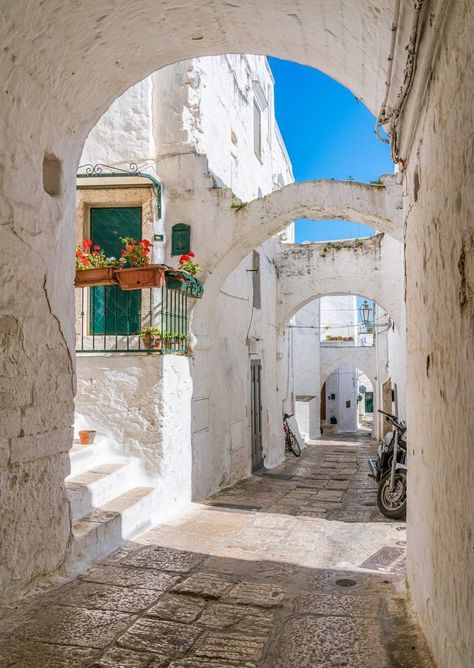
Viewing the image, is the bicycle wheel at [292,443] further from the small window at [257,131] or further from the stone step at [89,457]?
the stone step at [89,457]

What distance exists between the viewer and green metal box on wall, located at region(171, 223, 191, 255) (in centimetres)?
794

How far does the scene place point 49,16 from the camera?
309cm

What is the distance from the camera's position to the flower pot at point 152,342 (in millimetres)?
6773

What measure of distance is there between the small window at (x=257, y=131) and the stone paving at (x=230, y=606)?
347 inches

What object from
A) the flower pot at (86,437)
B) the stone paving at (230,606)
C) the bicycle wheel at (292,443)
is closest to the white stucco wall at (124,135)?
the flower pot at (86,437)

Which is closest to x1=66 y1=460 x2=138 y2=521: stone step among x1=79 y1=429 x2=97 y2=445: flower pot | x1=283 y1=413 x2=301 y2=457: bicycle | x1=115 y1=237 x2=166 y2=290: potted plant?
x1=79 y1=429 x2=97 y2=445: flower pot

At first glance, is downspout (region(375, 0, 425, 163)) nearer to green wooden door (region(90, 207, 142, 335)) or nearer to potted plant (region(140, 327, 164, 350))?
potted plant (region(140, 327, 164, 350))

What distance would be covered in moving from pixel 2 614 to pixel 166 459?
3316 mm

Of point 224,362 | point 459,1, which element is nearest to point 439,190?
point 459,1

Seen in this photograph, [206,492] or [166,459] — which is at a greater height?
[166,459]

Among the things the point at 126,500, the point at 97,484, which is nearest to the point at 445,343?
the point at 97,484

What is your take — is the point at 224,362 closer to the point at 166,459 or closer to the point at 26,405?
the point at 166,459

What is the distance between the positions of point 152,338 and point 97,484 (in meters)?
2.04

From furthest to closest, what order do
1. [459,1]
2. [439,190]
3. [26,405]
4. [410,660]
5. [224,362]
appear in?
[224,362]
[26,405]
[410,660]
[439,190]
[459,1]
